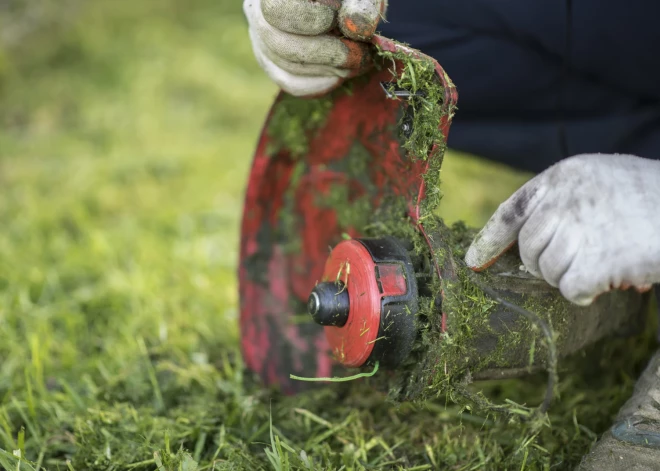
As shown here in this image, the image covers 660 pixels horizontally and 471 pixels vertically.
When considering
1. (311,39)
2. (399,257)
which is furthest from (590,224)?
(311,39)

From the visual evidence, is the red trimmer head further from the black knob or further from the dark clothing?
the dark clothing

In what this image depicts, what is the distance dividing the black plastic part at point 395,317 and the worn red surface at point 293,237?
9.8 inches

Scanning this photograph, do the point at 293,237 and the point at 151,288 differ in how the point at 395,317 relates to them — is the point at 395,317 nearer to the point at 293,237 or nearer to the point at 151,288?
the point at 293,237

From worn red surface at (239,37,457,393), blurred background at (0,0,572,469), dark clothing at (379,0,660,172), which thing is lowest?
blurred background at (0,0,572,469)

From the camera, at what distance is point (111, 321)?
176 centimetres

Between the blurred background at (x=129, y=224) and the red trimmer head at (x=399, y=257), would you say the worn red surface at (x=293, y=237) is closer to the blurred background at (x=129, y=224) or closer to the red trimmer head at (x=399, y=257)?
A: the red trimmer head at (x=399, y=257)

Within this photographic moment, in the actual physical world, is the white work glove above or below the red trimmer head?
above

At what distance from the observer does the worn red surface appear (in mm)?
1345

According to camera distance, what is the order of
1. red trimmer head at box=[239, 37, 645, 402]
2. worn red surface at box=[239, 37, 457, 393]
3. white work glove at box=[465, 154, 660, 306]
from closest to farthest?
white work glove at box=[465, 154, 660, 306], red trimmer head at box=[239, 37, 645, 402], worn red surface at box=[239, 37, 457, 393]

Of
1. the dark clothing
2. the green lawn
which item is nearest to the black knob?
the green lawn

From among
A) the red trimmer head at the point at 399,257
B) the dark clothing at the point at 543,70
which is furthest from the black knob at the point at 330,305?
the dark clothing at the point at 543,70

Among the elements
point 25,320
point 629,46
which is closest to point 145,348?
point 25,320

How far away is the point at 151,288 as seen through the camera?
1893 mm

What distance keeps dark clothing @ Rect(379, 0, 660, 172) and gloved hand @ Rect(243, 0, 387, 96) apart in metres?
0.41
